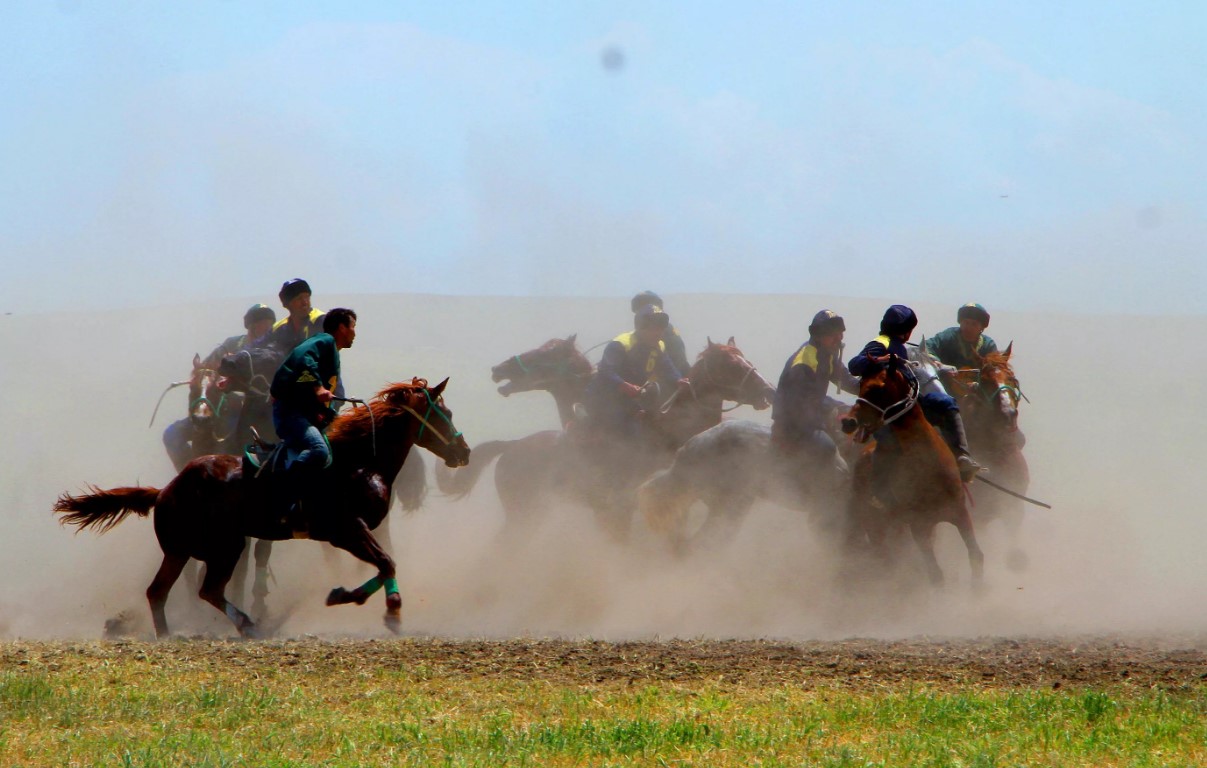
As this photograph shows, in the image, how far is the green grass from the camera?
6277 millimetres

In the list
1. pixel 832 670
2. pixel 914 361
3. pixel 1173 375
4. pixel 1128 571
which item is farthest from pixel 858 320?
pixel 832 670

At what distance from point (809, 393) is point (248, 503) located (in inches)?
208

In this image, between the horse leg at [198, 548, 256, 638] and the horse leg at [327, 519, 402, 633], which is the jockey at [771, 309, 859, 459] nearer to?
the horse leg at [327, 519, 402, 633]

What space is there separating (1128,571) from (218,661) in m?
10.4

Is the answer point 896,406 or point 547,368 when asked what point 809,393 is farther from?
point 547,368

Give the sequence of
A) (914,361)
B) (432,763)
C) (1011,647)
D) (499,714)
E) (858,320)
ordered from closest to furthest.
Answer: (432,763) < (499,714) < (1011,647) < (914,361) < (858,320)

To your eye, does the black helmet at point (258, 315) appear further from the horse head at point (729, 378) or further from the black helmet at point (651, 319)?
the horse head at point (729, 378)

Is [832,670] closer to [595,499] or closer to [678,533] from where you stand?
[678,533]

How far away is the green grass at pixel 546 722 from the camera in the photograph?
20.6ft

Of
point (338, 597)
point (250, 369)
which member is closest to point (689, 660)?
point (338, 597)

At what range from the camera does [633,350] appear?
15586mm

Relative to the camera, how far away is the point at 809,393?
13242 mm

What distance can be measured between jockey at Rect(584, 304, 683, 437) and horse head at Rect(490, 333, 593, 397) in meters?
0.44

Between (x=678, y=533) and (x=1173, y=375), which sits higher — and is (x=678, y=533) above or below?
below
